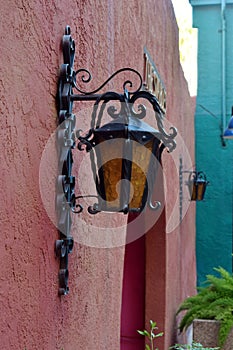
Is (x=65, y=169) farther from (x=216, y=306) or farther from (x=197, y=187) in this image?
(x=197, y=187)

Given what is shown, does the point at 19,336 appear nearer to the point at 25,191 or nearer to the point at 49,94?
the point at 25,191

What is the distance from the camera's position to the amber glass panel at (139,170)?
193cm

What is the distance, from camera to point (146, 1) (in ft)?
12.8

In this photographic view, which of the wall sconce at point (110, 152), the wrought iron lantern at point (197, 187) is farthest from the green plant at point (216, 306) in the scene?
the wall sconce at point (110, 152)

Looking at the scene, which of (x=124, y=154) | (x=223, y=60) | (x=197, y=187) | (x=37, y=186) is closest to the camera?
(x=37, y=186)

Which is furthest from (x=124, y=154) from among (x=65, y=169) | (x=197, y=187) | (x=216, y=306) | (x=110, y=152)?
(x=197, y=187)

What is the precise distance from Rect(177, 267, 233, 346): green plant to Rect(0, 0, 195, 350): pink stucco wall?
1.49 metres

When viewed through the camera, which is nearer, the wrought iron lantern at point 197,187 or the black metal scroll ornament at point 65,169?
the black metal scroll ornament at point 65,169

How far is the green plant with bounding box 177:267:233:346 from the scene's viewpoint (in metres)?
4.30

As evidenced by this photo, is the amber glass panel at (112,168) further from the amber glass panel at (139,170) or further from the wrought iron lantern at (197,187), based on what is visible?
the wrought iron lantern at (197,187)

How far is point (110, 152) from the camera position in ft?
6.30

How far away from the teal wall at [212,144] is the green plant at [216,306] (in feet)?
14.6

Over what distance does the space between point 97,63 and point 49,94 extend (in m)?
0.72

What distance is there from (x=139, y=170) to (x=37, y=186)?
14.4 inches
